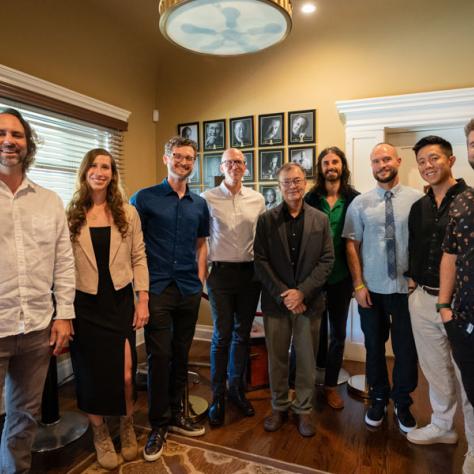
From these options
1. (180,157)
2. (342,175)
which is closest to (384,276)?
(342,175)

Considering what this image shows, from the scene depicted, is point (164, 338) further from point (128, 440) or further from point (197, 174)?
point (197, 174)

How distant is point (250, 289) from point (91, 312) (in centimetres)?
92

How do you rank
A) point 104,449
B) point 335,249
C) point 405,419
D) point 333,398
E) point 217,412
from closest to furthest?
1. point 104,449
2. point 405,419
3. point 217,412
4. point 335,249
5. point 333,398

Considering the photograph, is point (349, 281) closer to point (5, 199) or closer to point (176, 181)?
point (176, 181)

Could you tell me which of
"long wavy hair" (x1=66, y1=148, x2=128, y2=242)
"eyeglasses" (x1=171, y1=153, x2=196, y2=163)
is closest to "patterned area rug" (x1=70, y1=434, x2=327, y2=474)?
"long wavy hair" (x1=66, y1=148, x2=128, y2=242)

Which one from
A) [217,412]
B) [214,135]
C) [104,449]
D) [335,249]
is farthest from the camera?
[214,135]

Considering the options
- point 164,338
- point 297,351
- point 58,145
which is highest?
point 58,145

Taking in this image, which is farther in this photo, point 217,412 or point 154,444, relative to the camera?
point 217,412

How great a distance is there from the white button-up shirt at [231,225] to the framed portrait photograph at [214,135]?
1.41 m

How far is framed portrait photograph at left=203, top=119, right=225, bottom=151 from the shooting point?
143 inches

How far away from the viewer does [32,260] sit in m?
1.48

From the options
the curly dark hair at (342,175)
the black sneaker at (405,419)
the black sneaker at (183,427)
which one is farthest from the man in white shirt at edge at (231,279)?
the black sneaker at (405,419)

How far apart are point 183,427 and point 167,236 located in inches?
42.9

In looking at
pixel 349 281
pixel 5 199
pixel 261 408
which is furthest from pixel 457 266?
pixel 5 199
